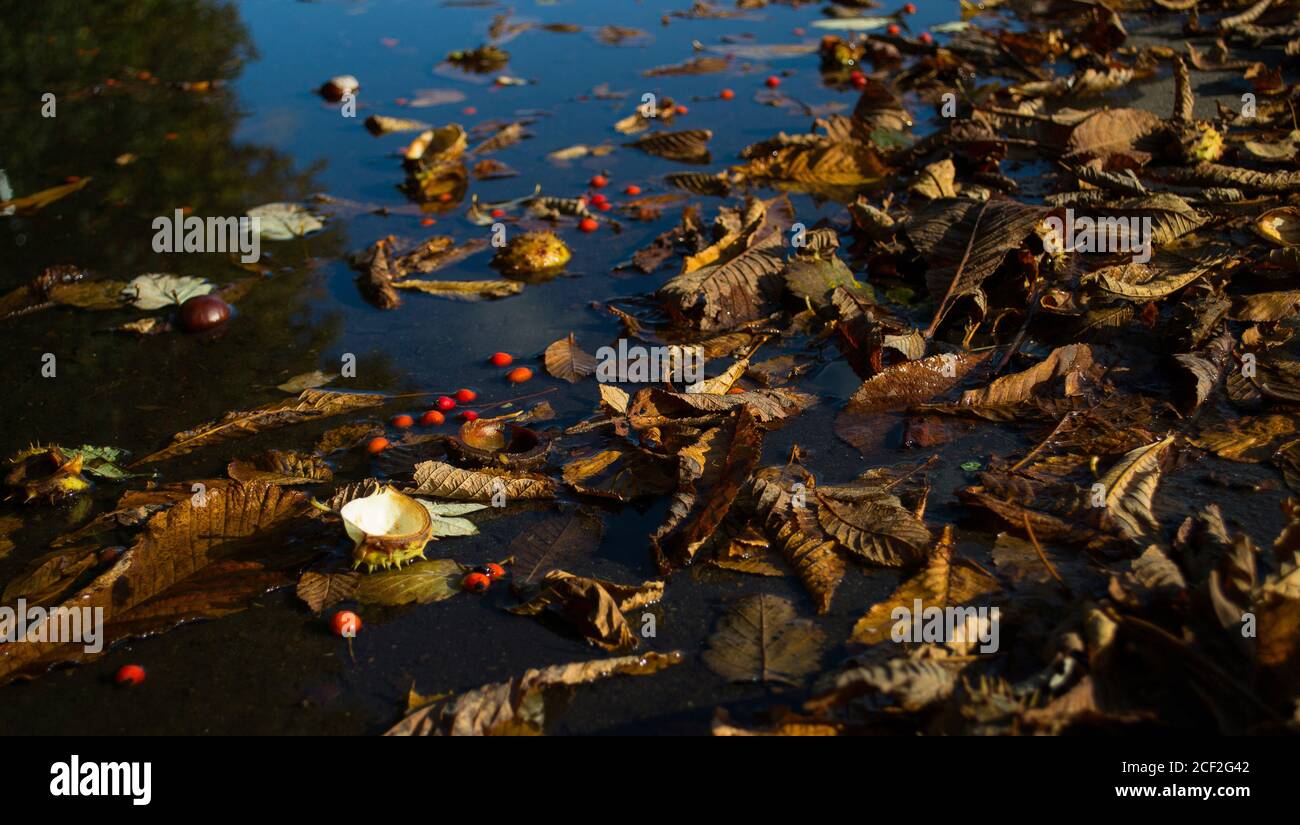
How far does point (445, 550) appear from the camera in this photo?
118 inches

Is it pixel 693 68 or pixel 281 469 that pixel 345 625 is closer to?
pixel 281 469

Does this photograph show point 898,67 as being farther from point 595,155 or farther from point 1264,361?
point 1264,361

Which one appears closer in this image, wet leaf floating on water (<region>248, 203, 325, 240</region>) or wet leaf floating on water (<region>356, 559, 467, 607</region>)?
wet leaf floating on water (<region>356, 559, 467, 607</region>)

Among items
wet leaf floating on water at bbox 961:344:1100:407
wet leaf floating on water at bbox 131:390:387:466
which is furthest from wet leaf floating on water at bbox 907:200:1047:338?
wet leaf floating on water at bbox 131:390:387:466

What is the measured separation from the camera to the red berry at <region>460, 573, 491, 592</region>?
111 inches

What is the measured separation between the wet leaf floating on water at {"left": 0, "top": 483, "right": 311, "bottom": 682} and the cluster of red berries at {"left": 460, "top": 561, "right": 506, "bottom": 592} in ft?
1.71

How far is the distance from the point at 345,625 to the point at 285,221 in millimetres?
3126

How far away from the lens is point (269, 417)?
363 centimetres

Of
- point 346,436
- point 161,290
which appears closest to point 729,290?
point 346,436

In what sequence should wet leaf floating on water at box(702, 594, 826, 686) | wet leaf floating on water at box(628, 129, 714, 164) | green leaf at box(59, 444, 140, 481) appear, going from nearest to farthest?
1. wet leaf floating on water at box(702, 594, 826, 686)
2. green leaf at box(59, 444, 140, 481)
3. wet leaf floating on water at box(628, 129, 714, 164)

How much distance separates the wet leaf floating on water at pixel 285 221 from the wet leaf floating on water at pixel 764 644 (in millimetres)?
3426

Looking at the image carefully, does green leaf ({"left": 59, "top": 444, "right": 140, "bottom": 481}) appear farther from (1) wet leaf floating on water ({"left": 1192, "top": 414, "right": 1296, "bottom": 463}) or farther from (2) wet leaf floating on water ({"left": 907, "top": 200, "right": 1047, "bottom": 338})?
(1) wet leaf floating on water ({"left": 1192, "top": 414, "right": 1296, "bottom": 463})

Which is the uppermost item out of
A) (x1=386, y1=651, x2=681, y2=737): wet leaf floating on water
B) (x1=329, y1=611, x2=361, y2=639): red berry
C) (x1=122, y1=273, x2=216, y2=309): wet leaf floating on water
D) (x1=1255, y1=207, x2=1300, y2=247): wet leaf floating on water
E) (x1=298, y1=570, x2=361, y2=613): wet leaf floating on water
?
(x1=1255, y1=207, x2=1300, y2=247): wet leaf floating on water
